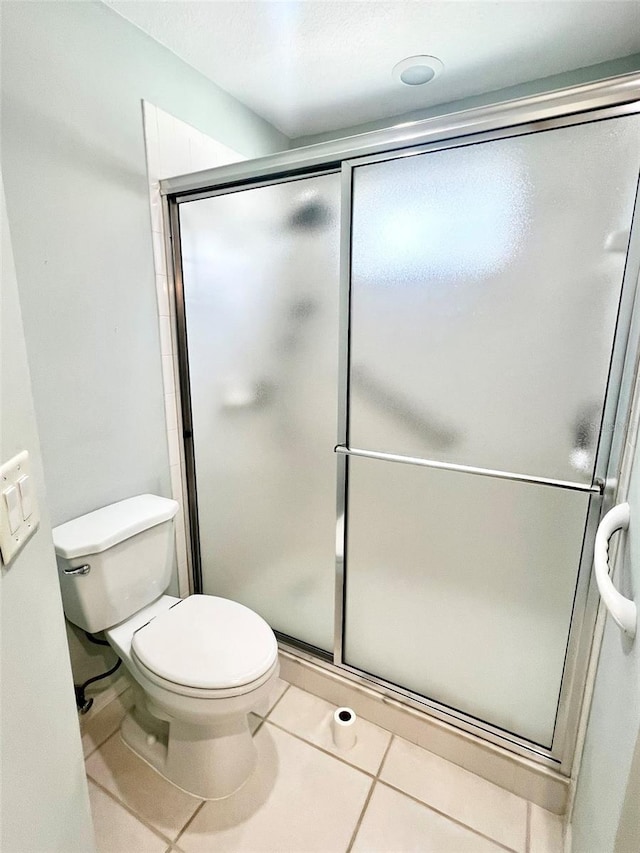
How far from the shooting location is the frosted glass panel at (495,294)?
95 centimetres

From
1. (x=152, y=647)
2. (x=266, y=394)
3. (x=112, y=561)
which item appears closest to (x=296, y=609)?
(x=152, y=647)

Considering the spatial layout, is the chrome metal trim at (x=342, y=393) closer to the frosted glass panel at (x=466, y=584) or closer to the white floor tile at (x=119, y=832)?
the frosted glass panel at (x=466, y=584)

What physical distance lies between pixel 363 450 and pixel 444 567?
1.39 feet

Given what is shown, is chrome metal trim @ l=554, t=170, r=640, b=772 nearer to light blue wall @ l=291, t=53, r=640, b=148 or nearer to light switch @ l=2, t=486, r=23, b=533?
light blue wall @ l=291, t=53, r=640, b=148

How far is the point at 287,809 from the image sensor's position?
1.19 m

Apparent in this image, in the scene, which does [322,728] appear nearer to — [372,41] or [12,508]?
[12,508]

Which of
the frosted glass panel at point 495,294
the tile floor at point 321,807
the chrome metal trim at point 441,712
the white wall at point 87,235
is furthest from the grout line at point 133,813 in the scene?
the frosted glass panel at point 495,294

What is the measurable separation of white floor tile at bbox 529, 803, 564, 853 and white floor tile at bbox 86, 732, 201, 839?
0.93m

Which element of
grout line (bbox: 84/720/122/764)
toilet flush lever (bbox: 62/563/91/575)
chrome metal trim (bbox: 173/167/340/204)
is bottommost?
grout line (bbox: 84/720/122/764)

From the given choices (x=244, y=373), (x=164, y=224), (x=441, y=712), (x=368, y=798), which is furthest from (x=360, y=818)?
(x=164, y=224)

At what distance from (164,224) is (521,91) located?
60.7 inches

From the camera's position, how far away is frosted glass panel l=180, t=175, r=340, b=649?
4.35 ft

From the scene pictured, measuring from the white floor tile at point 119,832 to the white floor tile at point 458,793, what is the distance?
664mm

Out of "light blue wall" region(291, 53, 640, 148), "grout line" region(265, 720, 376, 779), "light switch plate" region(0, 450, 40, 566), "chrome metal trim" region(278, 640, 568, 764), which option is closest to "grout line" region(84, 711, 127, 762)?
"grout line" region(265, 720, 376, 779)
